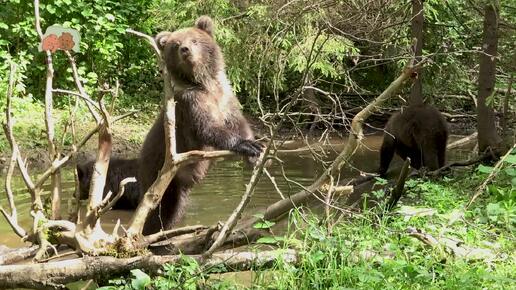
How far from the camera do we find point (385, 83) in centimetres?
1886

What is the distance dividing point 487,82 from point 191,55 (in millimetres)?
4018

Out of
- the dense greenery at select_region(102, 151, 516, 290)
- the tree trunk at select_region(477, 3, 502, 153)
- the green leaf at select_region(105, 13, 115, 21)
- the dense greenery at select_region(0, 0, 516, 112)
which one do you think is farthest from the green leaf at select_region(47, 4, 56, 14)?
the dense greenery at select_region(102, 151, 516, 290)

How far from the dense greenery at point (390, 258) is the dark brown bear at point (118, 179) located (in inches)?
142

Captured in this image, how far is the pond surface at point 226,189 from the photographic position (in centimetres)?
755

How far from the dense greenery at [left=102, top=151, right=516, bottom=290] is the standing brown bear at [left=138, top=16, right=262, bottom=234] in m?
1.49

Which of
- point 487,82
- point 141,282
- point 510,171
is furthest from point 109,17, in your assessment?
point 141,282

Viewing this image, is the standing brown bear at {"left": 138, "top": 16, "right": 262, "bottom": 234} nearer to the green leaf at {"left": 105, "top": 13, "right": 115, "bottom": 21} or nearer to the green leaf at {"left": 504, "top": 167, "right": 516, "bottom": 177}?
the green leaf at {"left": 504, "top": 167, "right": 516, "bottom": 177}

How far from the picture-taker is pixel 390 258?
446 cm

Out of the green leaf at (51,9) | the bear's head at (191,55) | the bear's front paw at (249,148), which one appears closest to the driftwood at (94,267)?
the bear's front paw at (249,148)

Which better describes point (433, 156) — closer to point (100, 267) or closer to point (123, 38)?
point (100, 267)

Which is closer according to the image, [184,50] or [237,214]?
[237,214]

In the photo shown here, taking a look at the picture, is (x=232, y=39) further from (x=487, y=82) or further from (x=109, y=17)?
(x=487, y=82)

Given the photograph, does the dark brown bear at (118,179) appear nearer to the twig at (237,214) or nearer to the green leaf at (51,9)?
the twig at (237,214)

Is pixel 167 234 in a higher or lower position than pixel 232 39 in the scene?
lower
